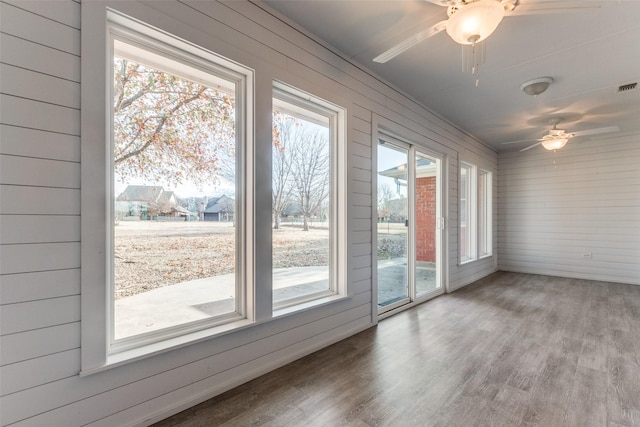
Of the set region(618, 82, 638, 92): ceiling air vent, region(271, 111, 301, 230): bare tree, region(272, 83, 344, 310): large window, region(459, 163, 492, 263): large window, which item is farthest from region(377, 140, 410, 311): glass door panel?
region(618, 82, 638, 92): ceiling air vent

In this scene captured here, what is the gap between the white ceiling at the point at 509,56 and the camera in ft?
7.39

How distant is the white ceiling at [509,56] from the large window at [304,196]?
26.0 inches

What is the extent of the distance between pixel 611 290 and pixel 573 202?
1.83m

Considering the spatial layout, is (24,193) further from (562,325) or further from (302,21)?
(562,325)

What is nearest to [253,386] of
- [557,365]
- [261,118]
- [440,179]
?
[261,118]

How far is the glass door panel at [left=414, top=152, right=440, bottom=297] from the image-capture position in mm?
4430

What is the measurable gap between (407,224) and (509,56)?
7.14ft

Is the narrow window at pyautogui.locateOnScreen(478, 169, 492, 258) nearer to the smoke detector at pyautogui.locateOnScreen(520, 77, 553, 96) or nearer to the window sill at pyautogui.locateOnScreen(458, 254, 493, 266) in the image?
Answer: the window sill at pyautogui.locateOnScreen(458, 254, 493, 266)

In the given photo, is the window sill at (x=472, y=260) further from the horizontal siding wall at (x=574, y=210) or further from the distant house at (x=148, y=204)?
the distant house at (x=148, y=204)

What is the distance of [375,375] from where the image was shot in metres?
2.22

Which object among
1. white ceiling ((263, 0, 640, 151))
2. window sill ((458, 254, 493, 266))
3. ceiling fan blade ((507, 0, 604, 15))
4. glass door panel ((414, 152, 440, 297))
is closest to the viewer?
ceiling fan blade ((507, 0, 604, 15))

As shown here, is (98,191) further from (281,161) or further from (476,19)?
(476,19)

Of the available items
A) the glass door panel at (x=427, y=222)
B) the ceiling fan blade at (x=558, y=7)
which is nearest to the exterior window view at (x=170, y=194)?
the ceiling fan blade at (x=558, y=7)

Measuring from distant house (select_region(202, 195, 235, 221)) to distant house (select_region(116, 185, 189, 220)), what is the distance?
0.53 feet
